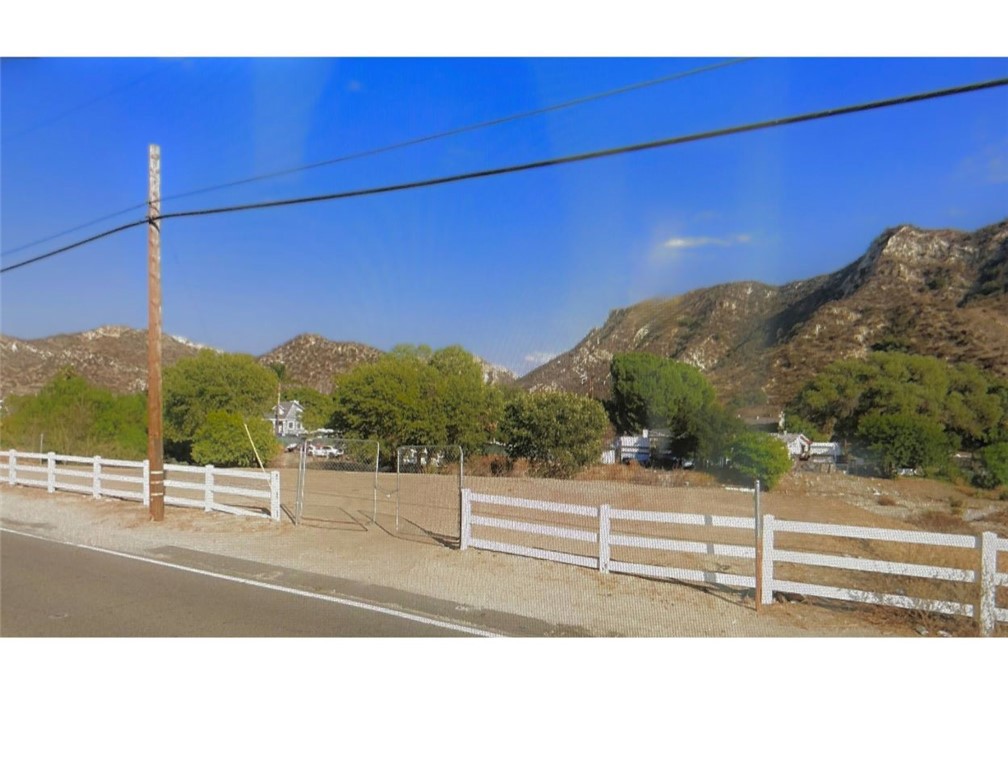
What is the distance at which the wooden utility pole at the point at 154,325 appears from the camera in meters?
14.2

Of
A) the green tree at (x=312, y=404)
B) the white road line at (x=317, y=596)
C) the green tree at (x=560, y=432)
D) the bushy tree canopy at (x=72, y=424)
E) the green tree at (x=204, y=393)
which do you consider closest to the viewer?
the white road line at (x=317, y=596)

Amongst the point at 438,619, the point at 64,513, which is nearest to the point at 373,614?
the point at 438,619

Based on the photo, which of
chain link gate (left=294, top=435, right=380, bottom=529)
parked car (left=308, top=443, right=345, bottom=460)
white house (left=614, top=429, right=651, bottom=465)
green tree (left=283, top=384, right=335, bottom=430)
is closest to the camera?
chain link gate (left=294, top=435, right=380, bottom=529)

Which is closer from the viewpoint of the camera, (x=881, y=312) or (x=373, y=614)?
(x=373, y=614)

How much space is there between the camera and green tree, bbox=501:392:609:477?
76.7 feet

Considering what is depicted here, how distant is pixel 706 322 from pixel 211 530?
17.0 meters

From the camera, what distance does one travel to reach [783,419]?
2133 centimetres

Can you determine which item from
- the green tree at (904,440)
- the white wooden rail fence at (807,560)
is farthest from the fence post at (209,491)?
the green tree at (904,440)

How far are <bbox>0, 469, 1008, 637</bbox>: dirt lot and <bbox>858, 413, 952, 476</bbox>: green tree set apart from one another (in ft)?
2.16

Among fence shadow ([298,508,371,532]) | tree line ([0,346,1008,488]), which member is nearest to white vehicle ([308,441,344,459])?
tree line ([0,346,1008,488])

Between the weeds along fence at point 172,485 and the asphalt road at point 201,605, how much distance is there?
4.05 metres

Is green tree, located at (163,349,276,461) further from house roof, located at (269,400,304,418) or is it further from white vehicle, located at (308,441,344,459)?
white vehicle, located at (308,441,344,459)

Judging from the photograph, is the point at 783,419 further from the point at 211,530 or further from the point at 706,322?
the point at 211,530

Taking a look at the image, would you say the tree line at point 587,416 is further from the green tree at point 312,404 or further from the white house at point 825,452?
the white house at point 825,452
